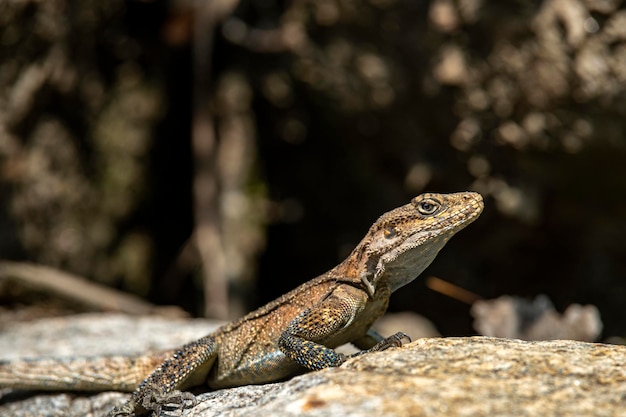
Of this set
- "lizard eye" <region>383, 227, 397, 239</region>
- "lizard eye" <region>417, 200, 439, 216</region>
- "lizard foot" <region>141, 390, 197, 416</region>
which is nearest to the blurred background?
"lizard eye" <region>417, 200, 439, 216</region>

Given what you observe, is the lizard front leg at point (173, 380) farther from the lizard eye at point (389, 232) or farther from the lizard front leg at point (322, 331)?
the lizard eye at point (389, 232)

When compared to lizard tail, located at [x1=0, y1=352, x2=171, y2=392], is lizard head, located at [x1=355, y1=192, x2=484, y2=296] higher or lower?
higher

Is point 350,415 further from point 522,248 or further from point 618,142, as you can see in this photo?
point 522,248

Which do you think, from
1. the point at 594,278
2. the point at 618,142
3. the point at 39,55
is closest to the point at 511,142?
the point at 618,142

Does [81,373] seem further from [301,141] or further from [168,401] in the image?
[301,141]

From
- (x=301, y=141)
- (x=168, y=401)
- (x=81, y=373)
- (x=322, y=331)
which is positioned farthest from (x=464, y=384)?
(x=301, y=141)

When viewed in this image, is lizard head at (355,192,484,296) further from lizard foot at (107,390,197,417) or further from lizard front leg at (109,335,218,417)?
lizard foot at (107,390,197,417)
